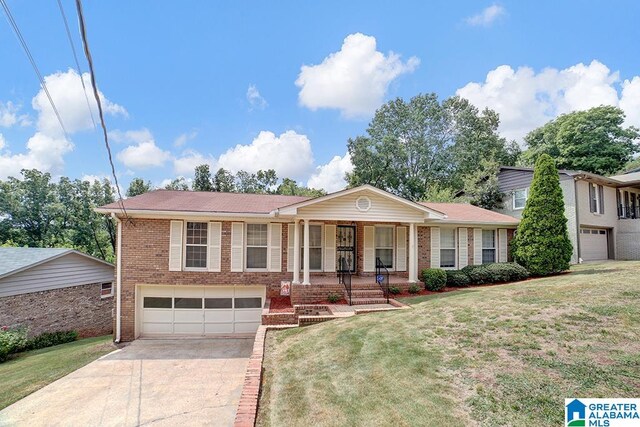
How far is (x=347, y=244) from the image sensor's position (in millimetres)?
12539

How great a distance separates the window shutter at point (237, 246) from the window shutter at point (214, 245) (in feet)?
1.50

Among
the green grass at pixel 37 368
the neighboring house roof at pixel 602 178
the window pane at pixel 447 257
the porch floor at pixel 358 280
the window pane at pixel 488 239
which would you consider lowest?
the green grass at pixel 37 368

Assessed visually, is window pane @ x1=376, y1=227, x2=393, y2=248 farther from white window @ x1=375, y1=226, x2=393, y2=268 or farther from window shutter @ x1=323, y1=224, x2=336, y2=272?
window shutter @ x1=323, y1=224, x2=336, y2=272

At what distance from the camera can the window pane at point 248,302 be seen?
11.6 m

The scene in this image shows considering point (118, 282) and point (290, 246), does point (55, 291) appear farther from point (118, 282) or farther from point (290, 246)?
point (290, 246)

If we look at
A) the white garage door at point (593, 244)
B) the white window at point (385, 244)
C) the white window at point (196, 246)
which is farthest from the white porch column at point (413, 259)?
the white garage door at point (593, 244)

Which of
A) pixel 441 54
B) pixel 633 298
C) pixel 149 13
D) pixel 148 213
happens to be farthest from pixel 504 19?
pixel 148 213

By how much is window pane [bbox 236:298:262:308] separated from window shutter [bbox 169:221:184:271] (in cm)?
239

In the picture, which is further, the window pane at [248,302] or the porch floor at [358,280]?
the window pane at [248,302]

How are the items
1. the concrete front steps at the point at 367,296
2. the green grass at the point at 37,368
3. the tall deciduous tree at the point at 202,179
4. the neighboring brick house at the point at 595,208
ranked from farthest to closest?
the tall deciduous tree at the point at 202,179
the neighboring brick house at the point at 595,208
the concrete front steps at the point at 367,296
the green grass at the point at 37,368

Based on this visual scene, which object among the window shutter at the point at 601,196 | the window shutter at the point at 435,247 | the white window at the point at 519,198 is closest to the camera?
the window shutter at the point at 435,247

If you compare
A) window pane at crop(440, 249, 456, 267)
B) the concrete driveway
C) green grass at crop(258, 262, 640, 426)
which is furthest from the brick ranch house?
green grass at crop(258, 262, 640, 426)

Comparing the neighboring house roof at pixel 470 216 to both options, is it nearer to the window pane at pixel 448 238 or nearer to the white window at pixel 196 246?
the window pane at pixel 448 238

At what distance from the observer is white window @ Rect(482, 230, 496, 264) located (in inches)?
551
